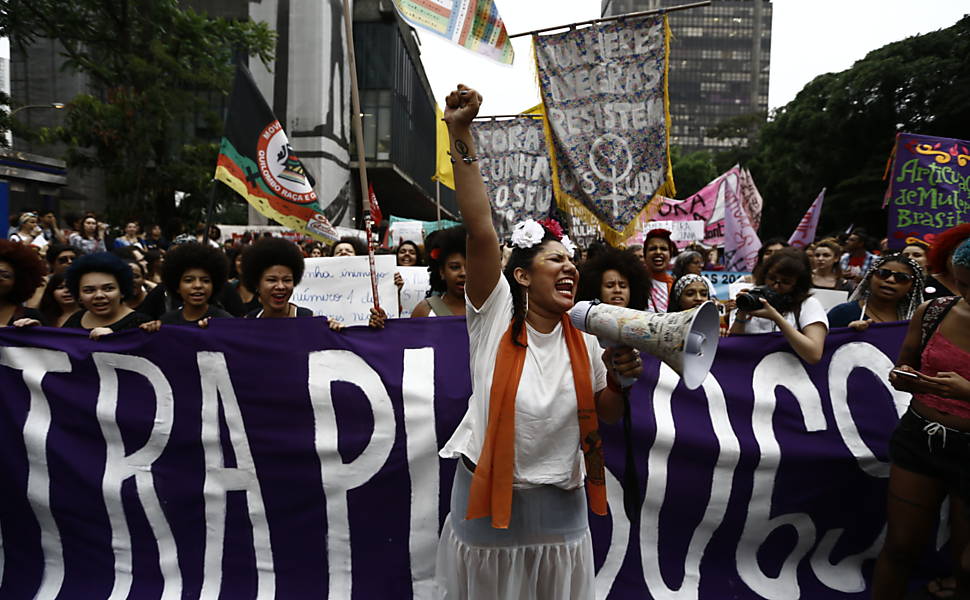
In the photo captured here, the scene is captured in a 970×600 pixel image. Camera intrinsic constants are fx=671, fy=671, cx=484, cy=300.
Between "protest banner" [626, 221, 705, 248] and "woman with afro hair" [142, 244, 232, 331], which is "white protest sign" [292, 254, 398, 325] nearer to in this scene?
"woman with afro hair" [142, 244, 232, 331]

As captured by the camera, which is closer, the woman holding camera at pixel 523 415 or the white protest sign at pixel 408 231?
the woman holding camera at pixel 523 415

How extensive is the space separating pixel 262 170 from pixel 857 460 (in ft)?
14.3

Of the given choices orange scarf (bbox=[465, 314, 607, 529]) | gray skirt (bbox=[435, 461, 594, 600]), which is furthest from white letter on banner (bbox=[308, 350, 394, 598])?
orange scarf (bbox=[465, 314, 607, 529])

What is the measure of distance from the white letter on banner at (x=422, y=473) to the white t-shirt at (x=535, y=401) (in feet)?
3.89

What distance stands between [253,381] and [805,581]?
300 centimetres

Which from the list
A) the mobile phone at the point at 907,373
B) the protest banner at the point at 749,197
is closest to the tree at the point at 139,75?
the protest banner at the point at 749,197

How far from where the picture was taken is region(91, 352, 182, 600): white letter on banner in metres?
3.36

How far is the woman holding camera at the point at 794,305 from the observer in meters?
3.39

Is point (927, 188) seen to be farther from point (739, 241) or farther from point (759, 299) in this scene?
point (759, 299)

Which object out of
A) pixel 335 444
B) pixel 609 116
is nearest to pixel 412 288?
pixel 609 116

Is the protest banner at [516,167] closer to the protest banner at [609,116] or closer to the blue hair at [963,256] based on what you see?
the protest banner at [609,116]

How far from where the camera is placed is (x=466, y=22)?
119 inches

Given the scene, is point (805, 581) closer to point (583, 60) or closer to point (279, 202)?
point (583, 60)

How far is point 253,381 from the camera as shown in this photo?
3.47 m
